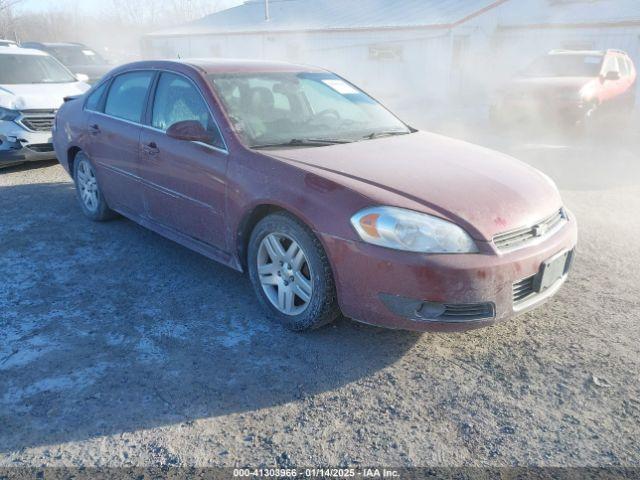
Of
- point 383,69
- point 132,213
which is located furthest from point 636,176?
point 383,69

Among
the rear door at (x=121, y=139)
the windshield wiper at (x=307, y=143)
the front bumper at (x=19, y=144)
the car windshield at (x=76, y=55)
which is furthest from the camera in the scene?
the car windshield at (x=76, y=55)

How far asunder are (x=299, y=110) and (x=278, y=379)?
6.80ft

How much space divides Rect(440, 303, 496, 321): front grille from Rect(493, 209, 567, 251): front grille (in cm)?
32

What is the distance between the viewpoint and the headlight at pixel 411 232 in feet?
8.98

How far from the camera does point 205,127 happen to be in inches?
145

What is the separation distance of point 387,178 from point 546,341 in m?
1.35

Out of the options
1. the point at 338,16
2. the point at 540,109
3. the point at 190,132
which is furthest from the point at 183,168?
the point at 338,16

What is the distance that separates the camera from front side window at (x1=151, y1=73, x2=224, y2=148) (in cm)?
367

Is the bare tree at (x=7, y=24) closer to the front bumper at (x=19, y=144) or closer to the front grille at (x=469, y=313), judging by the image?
the front bumper at (x=19, y=144)

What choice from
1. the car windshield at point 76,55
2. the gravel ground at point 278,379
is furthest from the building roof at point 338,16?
the gravel ground at point 278,379

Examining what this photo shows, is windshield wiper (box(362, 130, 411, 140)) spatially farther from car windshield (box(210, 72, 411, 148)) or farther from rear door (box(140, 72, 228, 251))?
rear door (box(140, 72, 228, 251))

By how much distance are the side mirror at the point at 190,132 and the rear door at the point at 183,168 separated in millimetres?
56

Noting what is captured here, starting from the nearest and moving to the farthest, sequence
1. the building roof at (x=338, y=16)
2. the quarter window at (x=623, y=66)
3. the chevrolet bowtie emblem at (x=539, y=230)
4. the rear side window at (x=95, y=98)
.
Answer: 1. the chevrolet bowtie emblem at (x=539, y=230)
2. the rear side window at (x=95, y=98)
3. the quarter window at (x=623, y=66)
4. the building roof at (x=338, y=16)

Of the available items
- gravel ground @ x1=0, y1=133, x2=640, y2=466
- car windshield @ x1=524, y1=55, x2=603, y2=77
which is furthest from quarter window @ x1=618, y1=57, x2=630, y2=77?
gravel ground @ x1=0, y1=133, x2=640, y2=466
